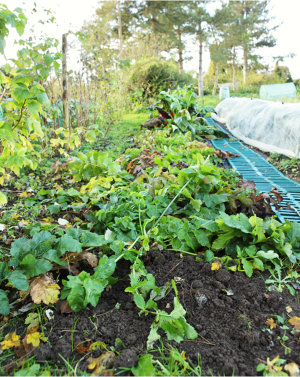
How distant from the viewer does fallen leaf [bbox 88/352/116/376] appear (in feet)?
3.69

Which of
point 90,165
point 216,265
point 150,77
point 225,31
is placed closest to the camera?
point 216,265

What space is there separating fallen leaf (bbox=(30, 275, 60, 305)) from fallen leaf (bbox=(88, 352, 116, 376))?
37 cm

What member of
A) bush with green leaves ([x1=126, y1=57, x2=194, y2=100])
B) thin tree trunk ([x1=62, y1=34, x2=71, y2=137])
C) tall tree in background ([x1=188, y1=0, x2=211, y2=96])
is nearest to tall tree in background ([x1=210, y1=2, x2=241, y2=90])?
tall tree in background ([x1=188, y1=0, x2=211, y2=96])

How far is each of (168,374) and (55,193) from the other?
7.00 feet

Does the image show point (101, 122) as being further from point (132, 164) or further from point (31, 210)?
point (31, 210)

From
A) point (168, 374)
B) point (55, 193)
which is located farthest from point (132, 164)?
point (168, 374)

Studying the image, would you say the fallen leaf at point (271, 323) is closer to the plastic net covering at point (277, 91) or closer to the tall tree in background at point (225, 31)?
the plastic net covering at point (277, 91)

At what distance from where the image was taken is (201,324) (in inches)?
53.3

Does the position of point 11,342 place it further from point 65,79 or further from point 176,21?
point 176,21

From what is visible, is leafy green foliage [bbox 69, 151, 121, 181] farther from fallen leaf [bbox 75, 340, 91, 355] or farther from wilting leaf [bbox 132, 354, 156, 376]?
wilting leaf [bbox 132, 354, 156, 376]

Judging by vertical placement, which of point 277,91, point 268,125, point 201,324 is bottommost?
point 201,324

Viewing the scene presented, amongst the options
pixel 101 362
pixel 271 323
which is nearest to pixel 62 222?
pixel 101 362

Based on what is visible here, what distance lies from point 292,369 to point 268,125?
5.54 meters

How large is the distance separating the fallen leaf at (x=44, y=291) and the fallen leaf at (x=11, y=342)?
0.16 m
